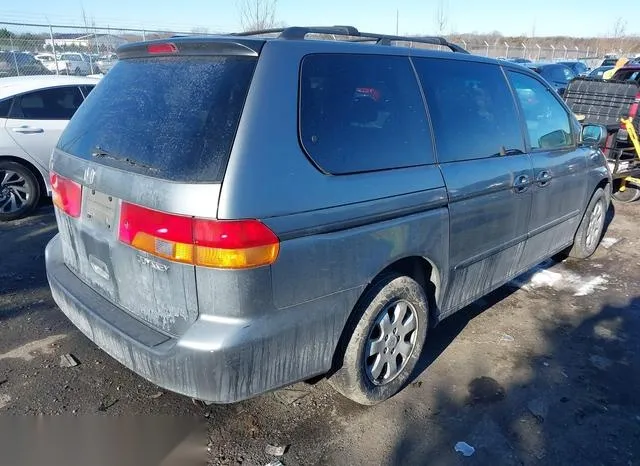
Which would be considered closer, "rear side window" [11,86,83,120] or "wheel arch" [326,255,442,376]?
"wheel arch" [326,255,442,376]

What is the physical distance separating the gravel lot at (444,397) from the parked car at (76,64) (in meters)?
14.0

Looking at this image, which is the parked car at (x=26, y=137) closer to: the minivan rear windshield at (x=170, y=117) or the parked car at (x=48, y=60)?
the minivan rear windshield at (x=170, y=117)

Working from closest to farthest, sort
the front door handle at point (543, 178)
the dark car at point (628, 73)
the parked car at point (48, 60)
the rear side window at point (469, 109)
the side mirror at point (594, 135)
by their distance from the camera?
1. the rear side window at point (469, 109)
2. the front door handle at point (543, 178)
3. the side mirror at point (594, 135)
4. the dark car at point (628, 73)
5. the parked car at point (48, 60)

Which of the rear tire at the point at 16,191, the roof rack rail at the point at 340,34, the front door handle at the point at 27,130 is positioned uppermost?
the roof rack rail at the point at 340,34

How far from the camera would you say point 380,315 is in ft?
8.77

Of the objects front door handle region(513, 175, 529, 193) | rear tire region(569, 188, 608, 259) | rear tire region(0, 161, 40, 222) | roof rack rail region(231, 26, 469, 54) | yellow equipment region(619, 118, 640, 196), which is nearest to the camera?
roof rack rail region(231, 26, 469, 54)

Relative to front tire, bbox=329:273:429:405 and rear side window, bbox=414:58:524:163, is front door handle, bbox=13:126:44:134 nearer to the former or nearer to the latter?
rear side window, bbox=414:58:524:163

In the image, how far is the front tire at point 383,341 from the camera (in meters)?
2.58

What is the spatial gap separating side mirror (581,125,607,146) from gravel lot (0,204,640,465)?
4.78 feet

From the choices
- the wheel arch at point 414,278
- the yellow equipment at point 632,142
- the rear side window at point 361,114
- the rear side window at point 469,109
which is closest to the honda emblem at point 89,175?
the rear side window at point 361,114

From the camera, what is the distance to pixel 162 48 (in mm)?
2447

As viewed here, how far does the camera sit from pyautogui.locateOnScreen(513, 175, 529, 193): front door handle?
3424mm

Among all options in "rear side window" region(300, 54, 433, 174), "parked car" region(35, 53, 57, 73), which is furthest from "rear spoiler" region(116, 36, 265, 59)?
"parked car" region(35, 53, 57, 73)

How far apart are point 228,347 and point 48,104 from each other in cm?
566
